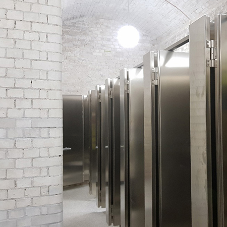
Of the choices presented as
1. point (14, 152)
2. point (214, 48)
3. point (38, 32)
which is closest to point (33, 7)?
point (38, 32)

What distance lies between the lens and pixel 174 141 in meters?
2.16

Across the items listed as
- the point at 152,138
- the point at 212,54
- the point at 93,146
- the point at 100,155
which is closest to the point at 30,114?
the point at 152,138

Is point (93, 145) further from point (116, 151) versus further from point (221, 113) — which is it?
point (221, 113)

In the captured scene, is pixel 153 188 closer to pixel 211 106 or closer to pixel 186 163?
pixel 186 163

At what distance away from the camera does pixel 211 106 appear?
5.05 ft

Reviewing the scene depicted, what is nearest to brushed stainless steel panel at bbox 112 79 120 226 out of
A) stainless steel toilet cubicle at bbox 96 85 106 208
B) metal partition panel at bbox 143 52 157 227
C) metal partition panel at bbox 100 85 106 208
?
metal partition panel at bbox 100 85 106 208

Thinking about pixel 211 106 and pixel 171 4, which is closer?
pixel 211 106

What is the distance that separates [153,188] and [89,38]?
543cm

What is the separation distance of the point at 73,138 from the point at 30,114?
4.02 meters

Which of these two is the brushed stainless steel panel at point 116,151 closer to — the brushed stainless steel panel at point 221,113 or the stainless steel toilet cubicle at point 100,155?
the stainless steel toilet cubicle at point 100,155

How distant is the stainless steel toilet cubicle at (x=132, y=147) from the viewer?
9.15 ft

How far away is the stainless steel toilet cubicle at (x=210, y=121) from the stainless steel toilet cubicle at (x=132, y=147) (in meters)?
1.16

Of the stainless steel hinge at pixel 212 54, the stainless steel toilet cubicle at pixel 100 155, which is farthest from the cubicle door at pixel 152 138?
the stainless steel toilet cubicle at pixel 100 155

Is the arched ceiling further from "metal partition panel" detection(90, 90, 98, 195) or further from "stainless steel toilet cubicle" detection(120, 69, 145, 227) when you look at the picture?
"stainless steel toilet cubicle" detection(120, 69, 145, 227)
